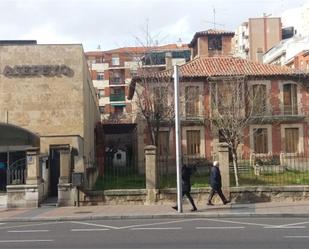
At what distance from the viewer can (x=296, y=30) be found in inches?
3536

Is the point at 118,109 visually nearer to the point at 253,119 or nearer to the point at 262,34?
the point at 262,34

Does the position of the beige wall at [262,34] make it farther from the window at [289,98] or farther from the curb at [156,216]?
the curb at [156,216]

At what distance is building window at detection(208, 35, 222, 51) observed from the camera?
6475cm

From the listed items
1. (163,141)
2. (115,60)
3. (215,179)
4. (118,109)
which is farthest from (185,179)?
(115,60)

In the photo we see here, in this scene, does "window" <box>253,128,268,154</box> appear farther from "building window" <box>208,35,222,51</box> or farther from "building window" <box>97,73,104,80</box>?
"building window" <box>97,73,104,80</box>

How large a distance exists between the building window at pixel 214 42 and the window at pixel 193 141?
71.5ft

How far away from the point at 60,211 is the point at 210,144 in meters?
25.2

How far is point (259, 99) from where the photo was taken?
44.7 m

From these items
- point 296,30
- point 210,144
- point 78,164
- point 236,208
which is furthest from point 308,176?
point 296,30

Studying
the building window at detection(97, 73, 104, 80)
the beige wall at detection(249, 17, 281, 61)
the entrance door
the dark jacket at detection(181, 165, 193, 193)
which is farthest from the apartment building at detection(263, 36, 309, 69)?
the dark jacket at detection(181, 165, 193, 193)

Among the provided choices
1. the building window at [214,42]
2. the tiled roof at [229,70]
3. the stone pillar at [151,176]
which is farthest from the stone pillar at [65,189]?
the building window at [214,42]

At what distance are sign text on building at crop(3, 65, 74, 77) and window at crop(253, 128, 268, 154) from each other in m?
19.5

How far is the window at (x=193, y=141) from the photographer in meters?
45.0

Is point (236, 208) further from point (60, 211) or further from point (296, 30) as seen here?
point (296, 30)
